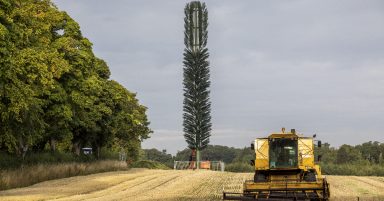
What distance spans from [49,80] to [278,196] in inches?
→ 598

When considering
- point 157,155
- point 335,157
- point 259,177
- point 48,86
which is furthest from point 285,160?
point 157,155

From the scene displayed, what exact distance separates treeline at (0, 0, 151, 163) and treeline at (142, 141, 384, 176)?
12.2 metres

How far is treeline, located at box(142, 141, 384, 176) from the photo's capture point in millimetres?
57250

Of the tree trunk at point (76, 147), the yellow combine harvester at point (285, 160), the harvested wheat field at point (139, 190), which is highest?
the tree trunk at point (76, 147)

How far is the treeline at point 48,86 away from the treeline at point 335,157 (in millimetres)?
12234

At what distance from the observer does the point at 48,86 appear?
32000 millimetres

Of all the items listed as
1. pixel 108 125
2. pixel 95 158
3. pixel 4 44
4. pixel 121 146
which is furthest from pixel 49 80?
pixel 121 146

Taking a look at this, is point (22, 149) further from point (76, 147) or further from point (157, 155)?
point (157, 155)

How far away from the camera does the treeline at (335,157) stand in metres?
57.2

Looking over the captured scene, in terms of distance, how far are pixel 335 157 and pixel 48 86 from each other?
103 metres

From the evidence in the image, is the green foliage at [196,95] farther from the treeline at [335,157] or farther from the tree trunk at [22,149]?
the tree trunk at [22,149]

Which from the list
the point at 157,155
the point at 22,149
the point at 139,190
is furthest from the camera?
the point at 157,155

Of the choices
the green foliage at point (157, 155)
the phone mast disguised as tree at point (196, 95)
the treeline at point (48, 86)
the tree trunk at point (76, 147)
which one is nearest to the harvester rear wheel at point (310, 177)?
the treeline at point (48, 86)

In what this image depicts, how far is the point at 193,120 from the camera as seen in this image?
80.9m
